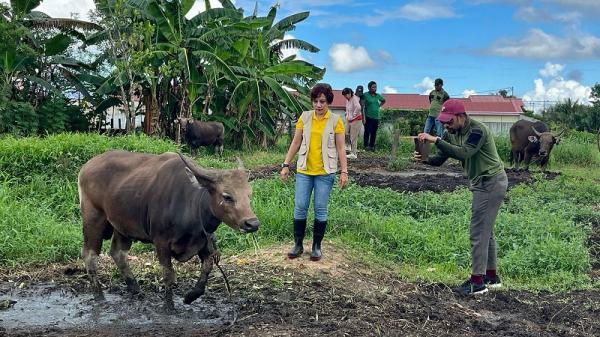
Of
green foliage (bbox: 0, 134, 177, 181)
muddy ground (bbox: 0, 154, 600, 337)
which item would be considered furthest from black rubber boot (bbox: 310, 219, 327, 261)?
green foliage (bbox: 0, 134, 177, 181)

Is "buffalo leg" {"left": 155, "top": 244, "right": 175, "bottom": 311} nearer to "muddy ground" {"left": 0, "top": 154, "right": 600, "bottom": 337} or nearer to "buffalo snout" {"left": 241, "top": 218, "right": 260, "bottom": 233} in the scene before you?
"muddy ground" {"left": 0, "top": 154, "right": 600, "bottom": 337}

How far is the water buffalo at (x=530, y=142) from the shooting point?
63.0ft

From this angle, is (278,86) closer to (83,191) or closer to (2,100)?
(2,100)

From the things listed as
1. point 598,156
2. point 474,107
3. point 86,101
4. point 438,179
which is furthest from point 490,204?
point 474,107

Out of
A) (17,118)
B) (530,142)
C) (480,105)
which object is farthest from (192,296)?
(480,105)

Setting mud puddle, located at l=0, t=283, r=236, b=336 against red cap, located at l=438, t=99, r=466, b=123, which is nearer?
mud puddle, located at l=0, t=283, r=236, b=336

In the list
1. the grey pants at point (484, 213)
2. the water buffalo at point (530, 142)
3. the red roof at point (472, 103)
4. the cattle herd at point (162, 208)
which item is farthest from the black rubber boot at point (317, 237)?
the red roof at point (472, 103)

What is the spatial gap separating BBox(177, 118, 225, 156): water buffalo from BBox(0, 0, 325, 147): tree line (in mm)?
928

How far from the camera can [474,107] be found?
153ft

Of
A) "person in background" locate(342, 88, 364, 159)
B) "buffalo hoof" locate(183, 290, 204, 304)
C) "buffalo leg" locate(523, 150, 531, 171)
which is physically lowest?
"buffalo hoof" locate(183, 290, 204, 304)

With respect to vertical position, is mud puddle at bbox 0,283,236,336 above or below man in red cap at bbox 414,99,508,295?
below

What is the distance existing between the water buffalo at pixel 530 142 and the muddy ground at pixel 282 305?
1214 centimetres

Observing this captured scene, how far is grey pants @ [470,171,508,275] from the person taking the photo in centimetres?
707

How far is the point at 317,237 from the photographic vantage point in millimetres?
7797
